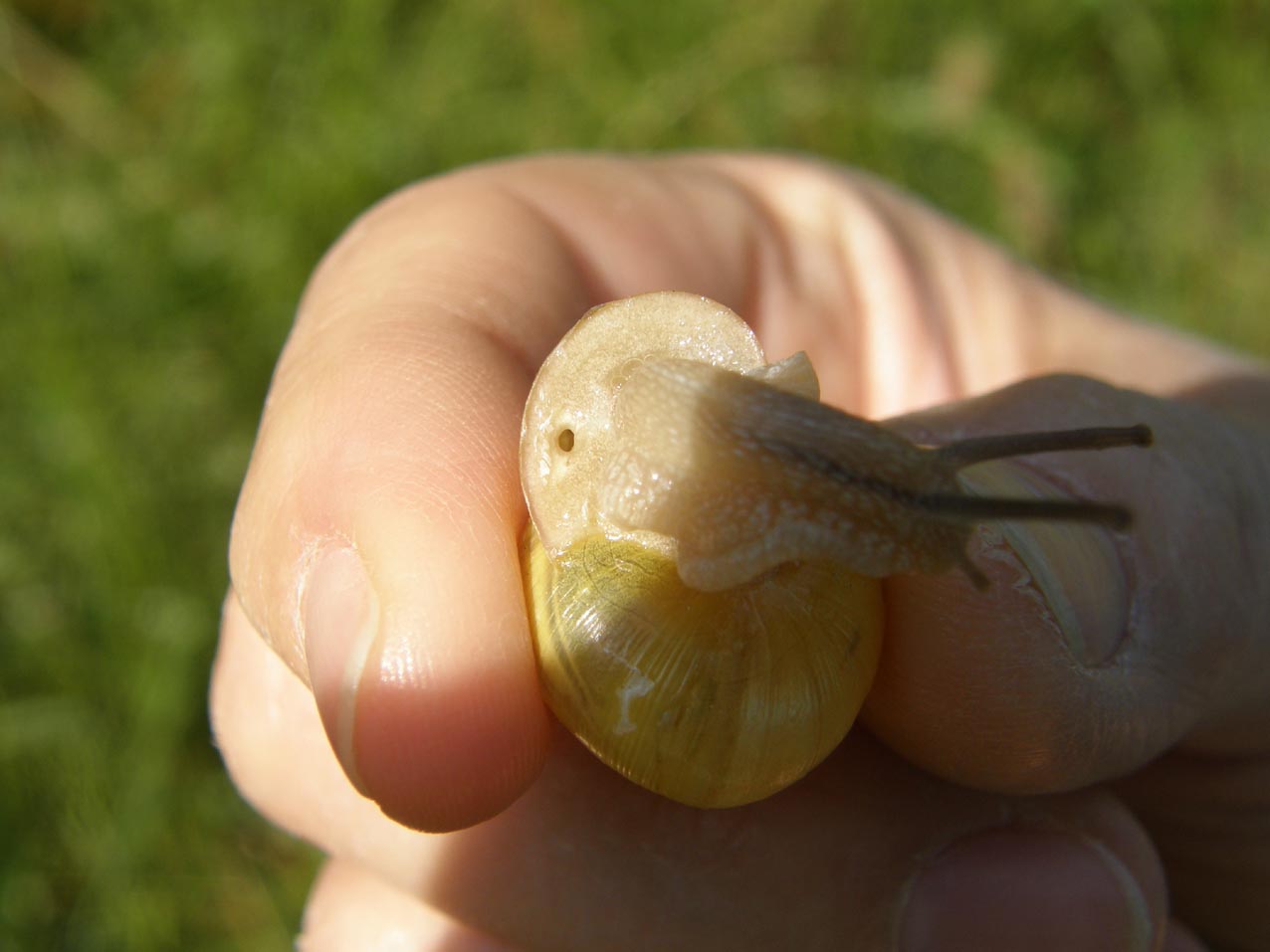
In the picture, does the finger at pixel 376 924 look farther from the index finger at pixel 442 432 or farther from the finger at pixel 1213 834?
the finger at pixel 1213 834

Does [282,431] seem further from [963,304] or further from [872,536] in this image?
[963,304]

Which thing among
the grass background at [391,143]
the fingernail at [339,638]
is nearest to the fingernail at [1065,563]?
the fingernail at [339,638]

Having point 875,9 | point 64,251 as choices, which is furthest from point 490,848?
point 875,9

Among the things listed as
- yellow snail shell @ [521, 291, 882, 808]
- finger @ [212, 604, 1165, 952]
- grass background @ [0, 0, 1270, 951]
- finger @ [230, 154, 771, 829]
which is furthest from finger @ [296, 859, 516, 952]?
grass background @ [0, 0, 1270, 951]

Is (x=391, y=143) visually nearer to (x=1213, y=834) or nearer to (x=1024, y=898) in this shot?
(x=1024, y=898)

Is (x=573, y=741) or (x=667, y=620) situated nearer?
(x=667, y=620)

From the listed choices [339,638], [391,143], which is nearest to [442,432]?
[339,638]
